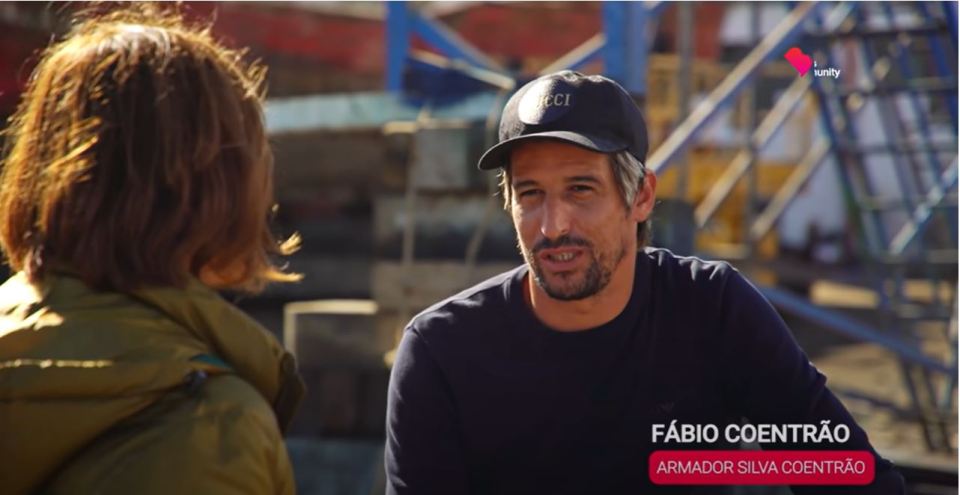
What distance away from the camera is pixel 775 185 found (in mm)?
11688

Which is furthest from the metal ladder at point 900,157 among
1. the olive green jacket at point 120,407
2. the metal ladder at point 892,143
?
the olive green jacket at point 120,407

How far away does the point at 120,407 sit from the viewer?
133 cm

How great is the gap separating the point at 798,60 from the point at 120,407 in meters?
3.73

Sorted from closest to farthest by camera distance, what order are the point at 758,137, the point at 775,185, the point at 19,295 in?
the point at 19,295, the point at 758,137, the point at 775,185

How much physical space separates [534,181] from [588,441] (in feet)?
1.72

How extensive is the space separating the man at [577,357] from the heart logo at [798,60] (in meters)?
1.87

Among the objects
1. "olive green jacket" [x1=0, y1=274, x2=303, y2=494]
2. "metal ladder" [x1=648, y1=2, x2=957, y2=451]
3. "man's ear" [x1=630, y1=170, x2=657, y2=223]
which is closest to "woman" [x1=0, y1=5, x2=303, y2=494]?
"olive green jacket" [x1=0, y1=274, x2=303, y2=494]

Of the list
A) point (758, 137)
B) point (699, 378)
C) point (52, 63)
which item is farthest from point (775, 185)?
point (52, 63)

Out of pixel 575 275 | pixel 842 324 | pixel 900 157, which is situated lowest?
pixel 842 324

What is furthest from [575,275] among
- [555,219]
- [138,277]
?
[138,277]

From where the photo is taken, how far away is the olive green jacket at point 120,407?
132 cm

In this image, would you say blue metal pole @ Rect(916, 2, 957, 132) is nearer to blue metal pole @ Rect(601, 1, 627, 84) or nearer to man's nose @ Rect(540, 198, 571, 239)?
blue metal pole @ Rect(601, 1, 627, 84)

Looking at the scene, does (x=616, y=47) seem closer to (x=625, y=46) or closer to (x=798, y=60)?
(x=625, y=46)

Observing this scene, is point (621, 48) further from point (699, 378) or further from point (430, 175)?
point (699, 378)
